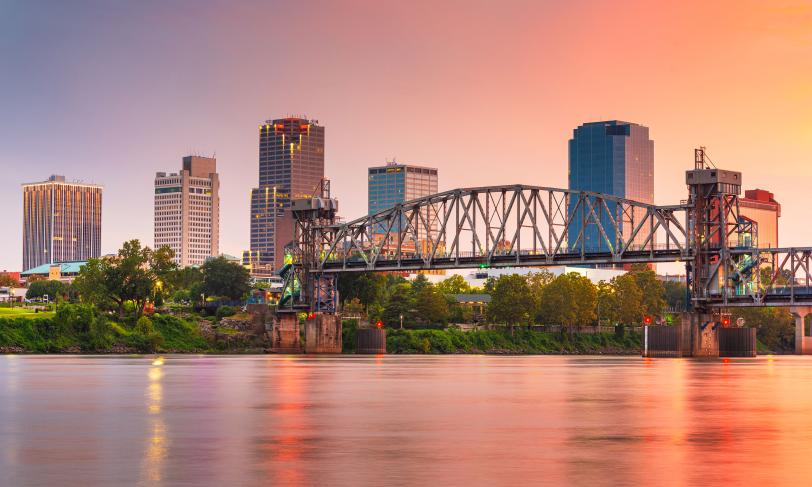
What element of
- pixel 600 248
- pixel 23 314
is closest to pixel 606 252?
pixel 600 248

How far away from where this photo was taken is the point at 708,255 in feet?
522

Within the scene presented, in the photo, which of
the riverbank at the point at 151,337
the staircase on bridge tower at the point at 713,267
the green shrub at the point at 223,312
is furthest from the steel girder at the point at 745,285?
the green shrub at the point at 223,312

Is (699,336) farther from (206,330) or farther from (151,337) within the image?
(151,337)

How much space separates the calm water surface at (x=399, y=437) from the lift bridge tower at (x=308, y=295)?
133853 mm

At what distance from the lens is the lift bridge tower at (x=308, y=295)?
610 feet

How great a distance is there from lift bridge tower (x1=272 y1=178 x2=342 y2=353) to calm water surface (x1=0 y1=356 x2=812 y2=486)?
134m

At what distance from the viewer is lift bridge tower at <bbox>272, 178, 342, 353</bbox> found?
186m

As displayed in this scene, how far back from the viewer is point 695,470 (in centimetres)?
2277

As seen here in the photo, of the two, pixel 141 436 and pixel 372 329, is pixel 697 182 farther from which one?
pixel 141 436

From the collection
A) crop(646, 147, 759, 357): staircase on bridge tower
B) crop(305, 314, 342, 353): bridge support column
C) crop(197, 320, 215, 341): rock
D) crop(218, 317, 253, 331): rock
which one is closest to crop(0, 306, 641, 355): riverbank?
crop(197, 320, 215, 341): rock

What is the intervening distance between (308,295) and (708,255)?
6725 cm

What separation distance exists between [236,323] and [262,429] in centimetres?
15963

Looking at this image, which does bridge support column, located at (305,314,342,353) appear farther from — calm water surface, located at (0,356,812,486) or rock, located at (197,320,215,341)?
calm water surface, located at (0,356,812,486)

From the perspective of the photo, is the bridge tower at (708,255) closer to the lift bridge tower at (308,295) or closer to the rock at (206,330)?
the lift bridge tower at (308,295)
